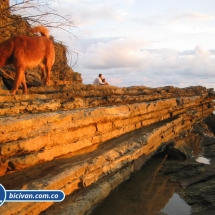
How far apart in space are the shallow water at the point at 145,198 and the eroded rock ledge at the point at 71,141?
0.20 meters

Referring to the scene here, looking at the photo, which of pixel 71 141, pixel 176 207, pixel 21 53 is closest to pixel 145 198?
pixel 176 207

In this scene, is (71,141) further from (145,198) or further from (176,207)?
(176,207)

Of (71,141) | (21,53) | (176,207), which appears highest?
(21,53)

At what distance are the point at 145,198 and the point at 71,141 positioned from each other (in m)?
1.88

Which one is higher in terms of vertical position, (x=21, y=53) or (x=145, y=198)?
(x=21, y=53)

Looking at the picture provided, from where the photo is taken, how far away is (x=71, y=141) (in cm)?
558

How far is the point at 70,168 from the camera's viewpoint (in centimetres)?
467

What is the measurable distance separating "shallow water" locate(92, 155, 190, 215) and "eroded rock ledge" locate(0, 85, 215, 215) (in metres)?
0.20

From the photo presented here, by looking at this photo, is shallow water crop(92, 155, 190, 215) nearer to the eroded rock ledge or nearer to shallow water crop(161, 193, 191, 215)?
shallow water crop(161, 193, 191, 215)

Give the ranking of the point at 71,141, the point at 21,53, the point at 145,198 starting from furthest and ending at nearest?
the point at 21,53, the point at 71,141, the point at 145,198

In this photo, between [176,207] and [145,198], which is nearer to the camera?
[176,207]

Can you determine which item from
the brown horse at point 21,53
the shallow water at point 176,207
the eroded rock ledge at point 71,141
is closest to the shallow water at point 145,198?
the shallow water at point 176,207

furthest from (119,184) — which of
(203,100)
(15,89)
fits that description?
(203,100)

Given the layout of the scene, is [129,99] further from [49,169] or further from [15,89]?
[49,169]
